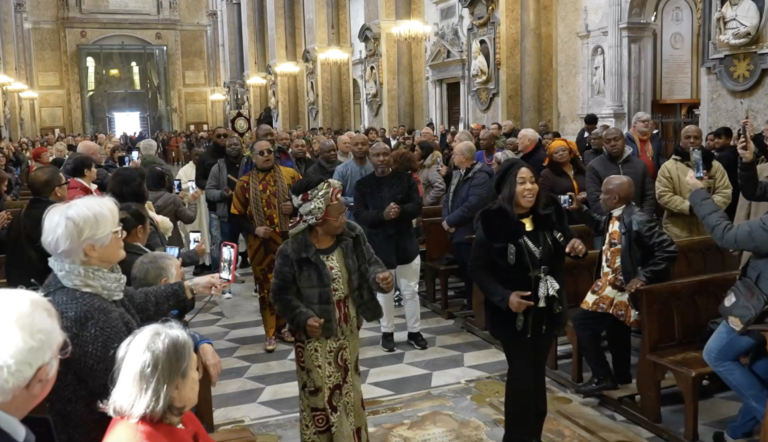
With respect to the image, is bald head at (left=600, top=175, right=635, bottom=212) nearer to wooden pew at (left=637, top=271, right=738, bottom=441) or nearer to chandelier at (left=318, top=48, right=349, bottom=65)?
wooden pew at (left=637, top=271, right=738, bottom=441)

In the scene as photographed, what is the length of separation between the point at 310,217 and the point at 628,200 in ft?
7.28

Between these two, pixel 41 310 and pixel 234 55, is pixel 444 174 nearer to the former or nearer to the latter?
pixel 41 310

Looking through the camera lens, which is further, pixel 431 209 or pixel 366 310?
pixel 431 209

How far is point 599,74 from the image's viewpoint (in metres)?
12.6

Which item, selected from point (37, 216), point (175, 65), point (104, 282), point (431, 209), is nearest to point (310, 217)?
point (104, 282)

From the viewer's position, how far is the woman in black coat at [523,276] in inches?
157

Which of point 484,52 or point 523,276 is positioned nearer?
point 523,276

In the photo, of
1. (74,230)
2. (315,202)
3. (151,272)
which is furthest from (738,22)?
(74,230)

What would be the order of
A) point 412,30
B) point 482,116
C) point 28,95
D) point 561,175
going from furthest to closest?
point 28,95
point 412,30
point 482,116
point 561,175

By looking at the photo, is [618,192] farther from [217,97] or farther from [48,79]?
[48,79]

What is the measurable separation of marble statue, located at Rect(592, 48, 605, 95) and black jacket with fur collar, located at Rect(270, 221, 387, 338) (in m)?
9.56

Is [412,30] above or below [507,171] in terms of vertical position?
above

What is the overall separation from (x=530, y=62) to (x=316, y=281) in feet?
33.6

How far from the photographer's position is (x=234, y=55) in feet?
108
